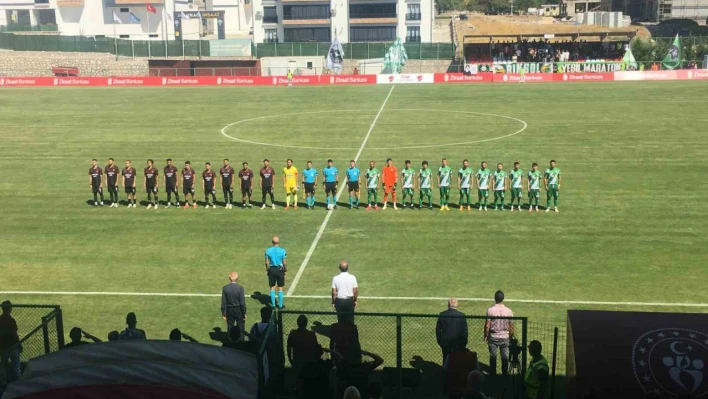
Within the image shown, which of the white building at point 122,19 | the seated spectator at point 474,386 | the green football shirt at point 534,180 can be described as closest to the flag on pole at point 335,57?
the white building at point 122,19

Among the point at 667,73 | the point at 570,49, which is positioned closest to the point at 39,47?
the point at 570,49

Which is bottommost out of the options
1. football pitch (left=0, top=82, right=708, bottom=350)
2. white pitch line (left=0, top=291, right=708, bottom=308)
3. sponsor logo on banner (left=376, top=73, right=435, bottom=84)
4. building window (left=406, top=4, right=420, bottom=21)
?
white pitch line (left=0, top=291, right=708, bottom=308)

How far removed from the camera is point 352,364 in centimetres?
1220

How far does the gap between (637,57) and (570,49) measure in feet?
39.8

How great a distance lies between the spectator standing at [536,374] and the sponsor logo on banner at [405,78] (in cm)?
5596

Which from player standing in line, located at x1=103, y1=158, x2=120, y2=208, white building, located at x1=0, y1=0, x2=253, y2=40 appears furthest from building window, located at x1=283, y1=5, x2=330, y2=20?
player standing in line, located at x1=103, y1=158, x2=120, y2=208

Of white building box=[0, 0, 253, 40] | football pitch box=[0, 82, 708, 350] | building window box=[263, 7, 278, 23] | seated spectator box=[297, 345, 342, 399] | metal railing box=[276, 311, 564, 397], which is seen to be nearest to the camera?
seated spectator box=[297, 345, 342, 399]

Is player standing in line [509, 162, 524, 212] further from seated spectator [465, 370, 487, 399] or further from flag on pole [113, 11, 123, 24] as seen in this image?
flag on pole [113, 11, 123, 24]

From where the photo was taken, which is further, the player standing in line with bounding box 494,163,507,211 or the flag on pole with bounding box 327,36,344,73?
the flag on pole with bounding box 327,36,344,73

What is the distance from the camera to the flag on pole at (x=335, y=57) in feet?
259

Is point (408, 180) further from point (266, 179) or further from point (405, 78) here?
point (405, 78)

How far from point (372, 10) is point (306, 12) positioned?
27.0 ft

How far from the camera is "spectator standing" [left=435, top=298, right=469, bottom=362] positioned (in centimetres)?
1327

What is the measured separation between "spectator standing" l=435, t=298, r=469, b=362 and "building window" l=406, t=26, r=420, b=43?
9117 cm
